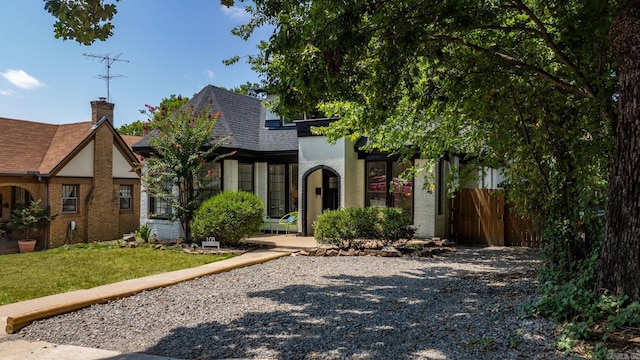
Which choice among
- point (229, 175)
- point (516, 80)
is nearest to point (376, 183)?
point (229, 175)

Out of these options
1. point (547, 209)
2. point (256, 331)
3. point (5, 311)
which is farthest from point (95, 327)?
point (547, 209)

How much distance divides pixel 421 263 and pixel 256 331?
5912 mm

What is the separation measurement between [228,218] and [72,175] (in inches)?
501

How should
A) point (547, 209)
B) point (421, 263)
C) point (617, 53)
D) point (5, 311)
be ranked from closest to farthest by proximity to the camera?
point (617, 53), point (5, 311), point (547, 209), point (421, 263)

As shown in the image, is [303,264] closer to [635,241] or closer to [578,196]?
[578,196]

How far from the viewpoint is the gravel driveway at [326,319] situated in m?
4.52

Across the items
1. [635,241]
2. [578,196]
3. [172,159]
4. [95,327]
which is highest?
[172,159]

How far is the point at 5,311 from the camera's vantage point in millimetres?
6441

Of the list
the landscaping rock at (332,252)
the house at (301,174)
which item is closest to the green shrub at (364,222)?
the landscaping rock at (332,252)

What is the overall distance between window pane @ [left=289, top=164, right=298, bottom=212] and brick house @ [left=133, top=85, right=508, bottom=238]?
40 millimetres

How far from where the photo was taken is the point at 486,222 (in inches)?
562

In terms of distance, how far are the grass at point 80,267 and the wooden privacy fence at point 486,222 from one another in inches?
309

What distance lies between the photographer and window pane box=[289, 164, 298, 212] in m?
17.6

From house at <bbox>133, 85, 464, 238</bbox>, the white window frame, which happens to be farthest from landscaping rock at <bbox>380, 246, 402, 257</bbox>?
the white window frame
